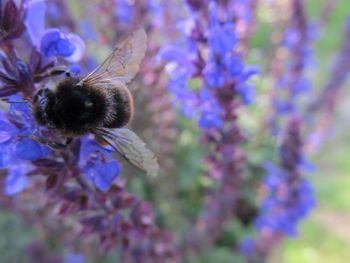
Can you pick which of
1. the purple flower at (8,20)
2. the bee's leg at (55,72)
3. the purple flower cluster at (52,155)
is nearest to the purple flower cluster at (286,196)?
the purple flower cluster at (52,155)

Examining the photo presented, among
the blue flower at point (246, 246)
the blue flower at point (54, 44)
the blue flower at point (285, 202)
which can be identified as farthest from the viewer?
the blue flower at point (246, 246)

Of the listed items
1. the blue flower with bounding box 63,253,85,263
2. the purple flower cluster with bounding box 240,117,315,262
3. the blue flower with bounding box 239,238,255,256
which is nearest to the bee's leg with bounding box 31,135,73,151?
the purple flower cluster with bounding box 240,117,315,262

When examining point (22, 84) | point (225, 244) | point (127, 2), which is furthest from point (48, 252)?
point (22, 84)

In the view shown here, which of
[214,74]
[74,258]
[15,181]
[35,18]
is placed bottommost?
[74,258]

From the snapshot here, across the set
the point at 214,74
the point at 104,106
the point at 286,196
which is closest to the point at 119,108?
the point at 104,106

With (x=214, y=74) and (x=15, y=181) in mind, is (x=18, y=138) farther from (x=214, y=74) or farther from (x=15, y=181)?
(x=214, y=74)

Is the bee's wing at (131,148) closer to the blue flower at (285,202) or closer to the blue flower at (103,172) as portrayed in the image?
the blue flower at (103,172)
